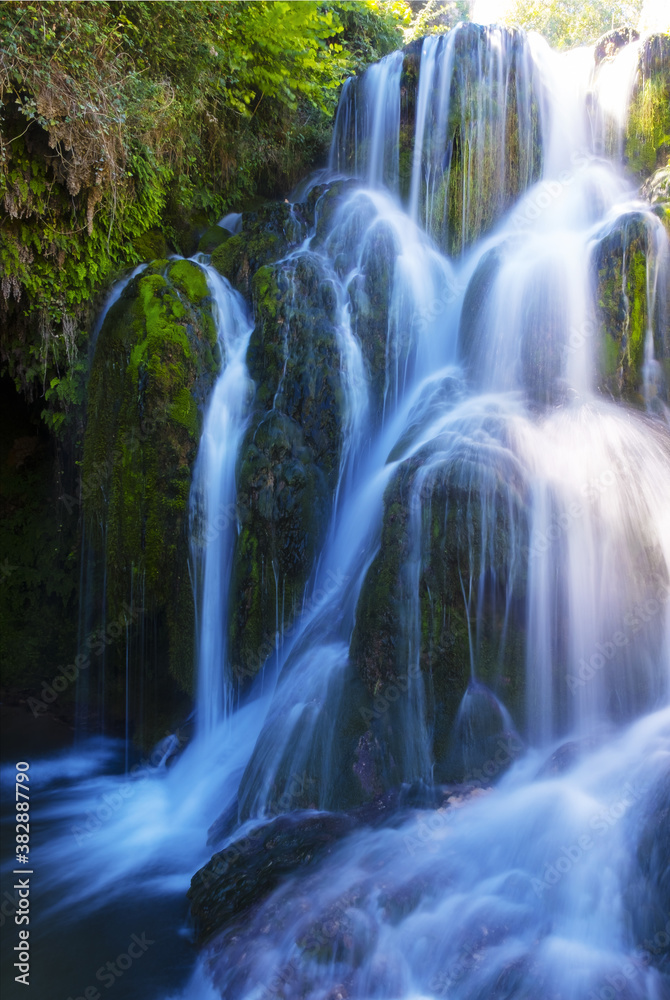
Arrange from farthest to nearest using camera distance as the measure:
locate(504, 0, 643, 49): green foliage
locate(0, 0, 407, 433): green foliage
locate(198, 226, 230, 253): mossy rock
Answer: locate(504, 0, 643, 49): green foliage → locate(198, 226, 230, 253): mossy rock → locate(0, 0, 407, 433): green foliage

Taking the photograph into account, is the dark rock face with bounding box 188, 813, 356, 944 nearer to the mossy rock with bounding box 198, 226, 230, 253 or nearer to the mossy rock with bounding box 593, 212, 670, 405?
the mossy rock with bounding box 593, 212, 670, 405

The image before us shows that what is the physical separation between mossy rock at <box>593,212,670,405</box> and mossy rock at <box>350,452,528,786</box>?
1866 mm

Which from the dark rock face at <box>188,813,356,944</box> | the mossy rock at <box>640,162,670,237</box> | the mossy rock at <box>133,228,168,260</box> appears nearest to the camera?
the dark rock face at <box>188,813,356,944</box>

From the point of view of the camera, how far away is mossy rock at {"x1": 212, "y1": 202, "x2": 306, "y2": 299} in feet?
24.6

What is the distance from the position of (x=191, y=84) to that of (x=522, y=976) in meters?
8.97

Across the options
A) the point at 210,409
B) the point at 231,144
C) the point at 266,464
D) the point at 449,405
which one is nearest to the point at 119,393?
the point at 210,409

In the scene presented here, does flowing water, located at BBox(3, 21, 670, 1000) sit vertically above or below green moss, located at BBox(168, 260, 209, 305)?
below

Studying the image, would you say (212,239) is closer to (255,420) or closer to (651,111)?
(255,420)

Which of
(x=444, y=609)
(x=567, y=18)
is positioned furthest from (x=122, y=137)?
(x=567, y=18)

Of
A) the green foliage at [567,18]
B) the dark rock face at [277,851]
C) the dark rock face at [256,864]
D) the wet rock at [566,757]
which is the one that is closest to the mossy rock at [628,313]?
the wet rock at [566,757]

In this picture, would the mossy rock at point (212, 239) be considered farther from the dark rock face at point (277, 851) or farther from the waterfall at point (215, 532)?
the dark rock face at point (277, 851)

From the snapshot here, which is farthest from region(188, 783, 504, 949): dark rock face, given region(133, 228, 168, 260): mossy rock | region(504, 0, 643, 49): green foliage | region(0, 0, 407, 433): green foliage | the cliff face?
region(504, 0, 643, 49): green foliage

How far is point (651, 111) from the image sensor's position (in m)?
8.20

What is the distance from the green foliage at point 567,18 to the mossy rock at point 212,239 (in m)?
15.0
